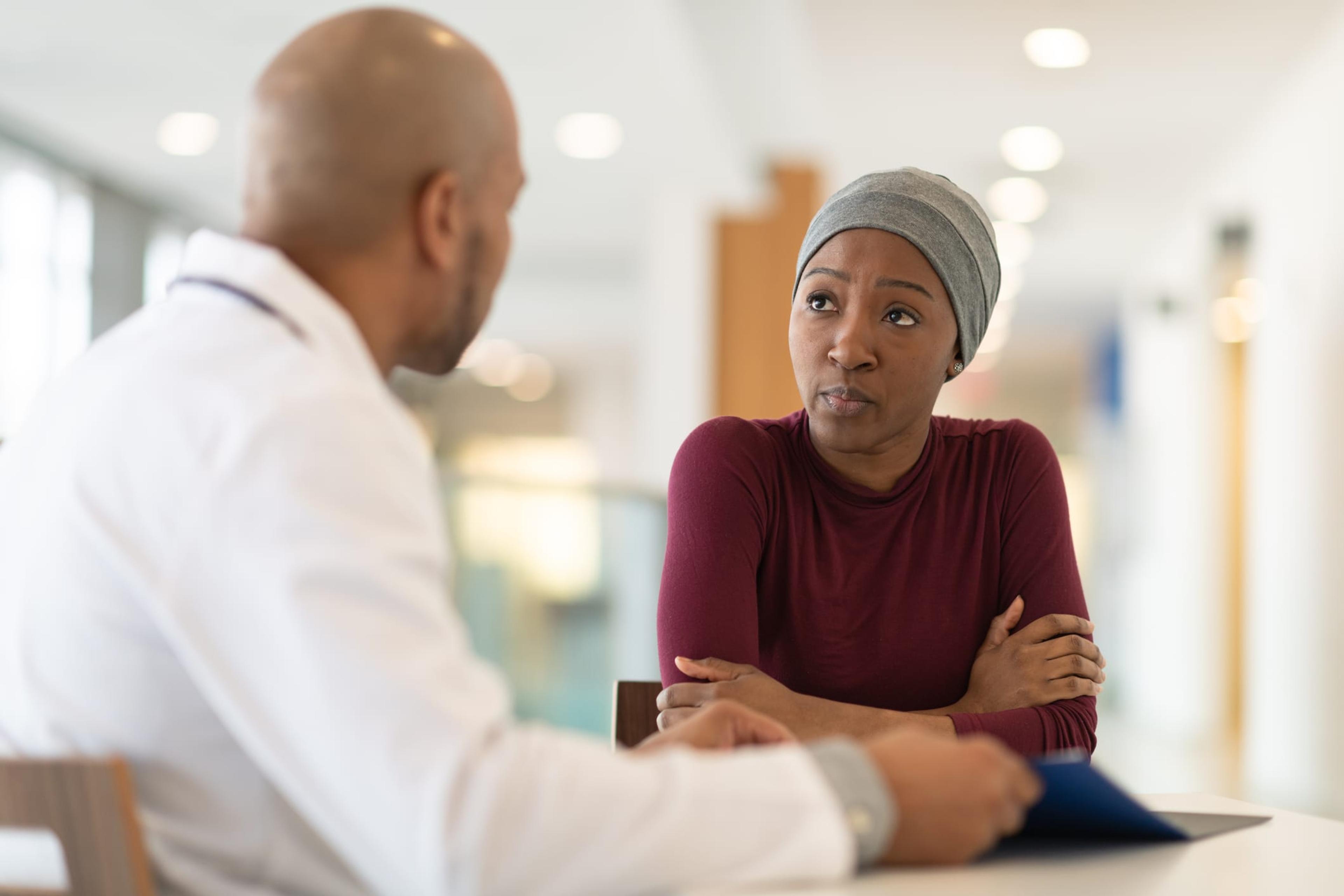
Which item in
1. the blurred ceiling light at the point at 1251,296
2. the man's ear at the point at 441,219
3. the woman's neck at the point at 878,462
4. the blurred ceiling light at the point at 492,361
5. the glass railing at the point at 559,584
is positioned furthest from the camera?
the blurred ceiling light at the point at 492,361

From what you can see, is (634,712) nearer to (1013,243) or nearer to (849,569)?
(849,569)

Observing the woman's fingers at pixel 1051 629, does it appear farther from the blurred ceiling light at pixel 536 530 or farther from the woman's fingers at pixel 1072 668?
the blurred ceiling light at pixel 536 530

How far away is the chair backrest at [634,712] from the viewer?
1.63 m

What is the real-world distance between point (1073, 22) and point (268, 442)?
497 cm

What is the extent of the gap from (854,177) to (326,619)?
314 inches

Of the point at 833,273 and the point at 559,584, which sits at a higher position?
the point at 833,273

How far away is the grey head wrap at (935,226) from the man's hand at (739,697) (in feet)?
1.79

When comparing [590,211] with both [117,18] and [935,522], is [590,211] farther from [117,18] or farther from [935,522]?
[935,522]

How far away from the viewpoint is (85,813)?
0.81 meters

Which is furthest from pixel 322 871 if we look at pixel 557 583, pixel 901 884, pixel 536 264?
pixel 536 264

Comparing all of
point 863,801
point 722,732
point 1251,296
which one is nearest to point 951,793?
point 863,801

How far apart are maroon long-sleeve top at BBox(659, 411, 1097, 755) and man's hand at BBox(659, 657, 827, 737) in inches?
1.9

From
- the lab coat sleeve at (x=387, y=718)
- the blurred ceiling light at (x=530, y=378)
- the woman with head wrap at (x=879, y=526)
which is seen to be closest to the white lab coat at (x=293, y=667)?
the lab coat sleeve at (x=387, y=718)

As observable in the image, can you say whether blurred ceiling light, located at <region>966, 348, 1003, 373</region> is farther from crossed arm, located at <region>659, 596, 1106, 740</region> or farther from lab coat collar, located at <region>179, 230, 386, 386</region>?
lab coat collar, located at <region>179, 230, 386, 386</region>
